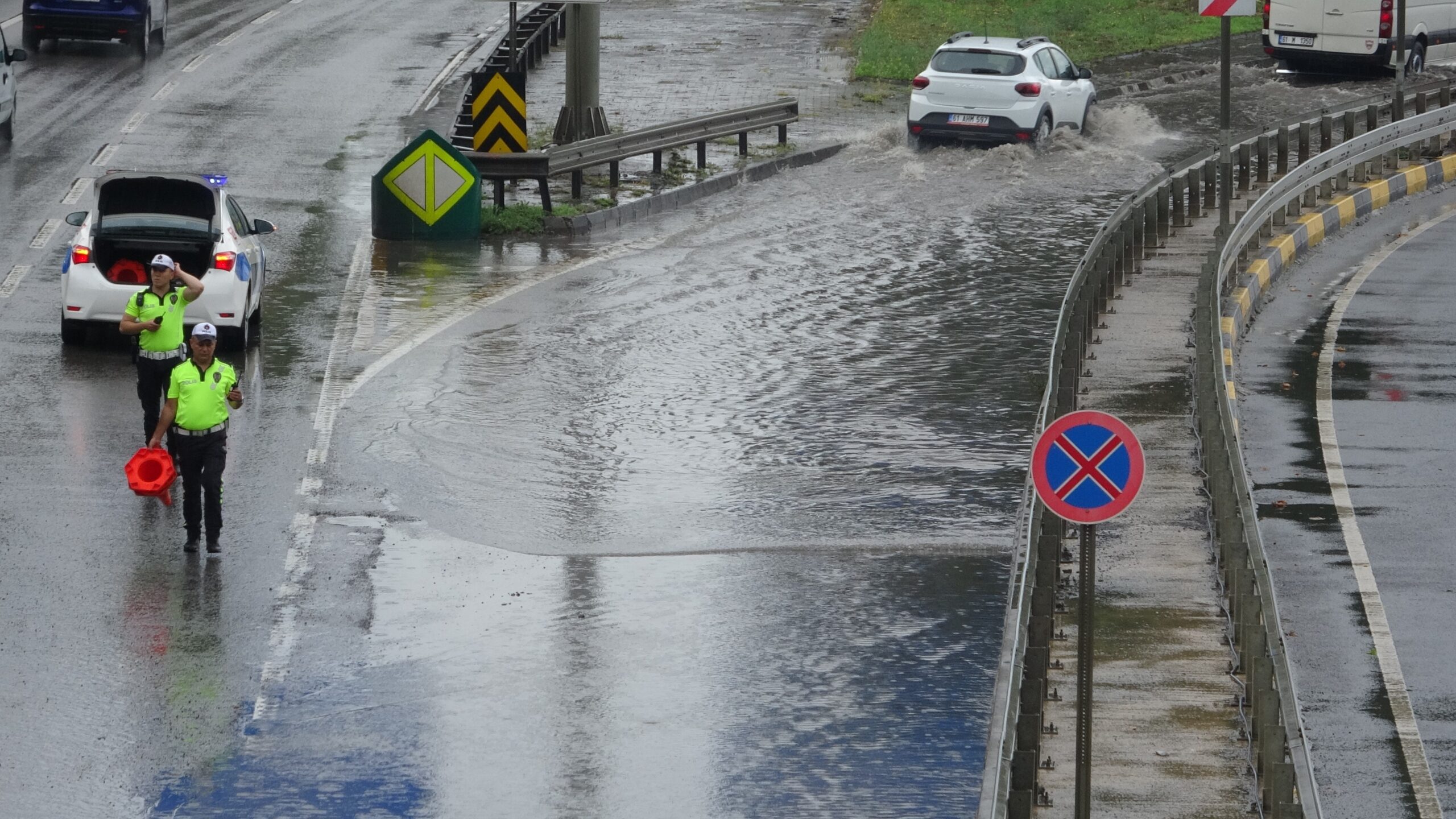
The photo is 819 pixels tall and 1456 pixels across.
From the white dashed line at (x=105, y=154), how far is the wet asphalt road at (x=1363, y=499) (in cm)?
1394

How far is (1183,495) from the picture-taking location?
13266mm

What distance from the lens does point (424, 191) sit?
22578 mm

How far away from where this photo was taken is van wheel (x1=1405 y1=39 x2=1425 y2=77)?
3741 cm

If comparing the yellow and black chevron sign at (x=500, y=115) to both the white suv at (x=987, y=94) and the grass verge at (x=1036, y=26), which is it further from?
the grass verge at (x=1036, y=26)

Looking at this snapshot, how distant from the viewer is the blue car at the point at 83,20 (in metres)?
33.0

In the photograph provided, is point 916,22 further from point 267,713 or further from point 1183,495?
point 267,713

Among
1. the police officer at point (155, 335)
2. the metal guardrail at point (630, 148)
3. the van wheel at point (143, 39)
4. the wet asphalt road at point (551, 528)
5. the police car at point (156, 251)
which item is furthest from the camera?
the van wheel at point (143, 39)

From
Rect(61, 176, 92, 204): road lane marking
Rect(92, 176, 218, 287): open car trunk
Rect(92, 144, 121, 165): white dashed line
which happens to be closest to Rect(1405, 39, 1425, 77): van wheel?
Rect(92, 144, 121, 165): white dashed line

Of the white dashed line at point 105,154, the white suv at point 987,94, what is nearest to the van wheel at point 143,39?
the white dashed line at point 105,154

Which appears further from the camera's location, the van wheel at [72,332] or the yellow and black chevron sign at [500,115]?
the yellow and black chevron sign at [500,115]

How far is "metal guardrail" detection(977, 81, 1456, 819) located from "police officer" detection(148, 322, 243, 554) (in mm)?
4627

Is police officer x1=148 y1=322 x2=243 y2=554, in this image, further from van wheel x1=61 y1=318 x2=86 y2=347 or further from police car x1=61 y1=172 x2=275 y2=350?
van wheel x1=61 y1=318 x2=86 y2=347

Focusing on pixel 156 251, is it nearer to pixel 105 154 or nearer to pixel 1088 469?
pixel 105 154

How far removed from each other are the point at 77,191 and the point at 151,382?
34.8ft
